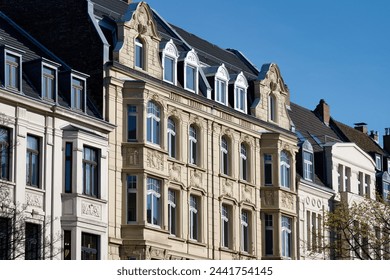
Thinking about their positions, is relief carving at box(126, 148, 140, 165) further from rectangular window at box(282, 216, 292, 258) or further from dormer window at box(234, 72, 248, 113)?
rectangular window at box(282, 216, 292, 258)

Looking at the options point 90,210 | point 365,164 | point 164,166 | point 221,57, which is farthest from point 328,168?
point 90,210

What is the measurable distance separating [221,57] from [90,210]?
67.7ft

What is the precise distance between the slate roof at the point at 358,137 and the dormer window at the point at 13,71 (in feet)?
124

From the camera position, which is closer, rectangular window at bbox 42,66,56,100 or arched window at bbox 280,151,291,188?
rectangular window at bbox 42,66,56,100

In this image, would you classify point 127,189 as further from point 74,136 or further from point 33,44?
point 33,44

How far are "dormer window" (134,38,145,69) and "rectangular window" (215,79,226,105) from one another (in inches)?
254

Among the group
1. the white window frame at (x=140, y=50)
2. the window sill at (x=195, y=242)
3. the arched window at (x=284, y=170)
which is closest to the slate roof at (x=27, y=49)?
the white window frame at (x=140, y=50)

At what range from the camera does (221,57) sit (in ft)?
213

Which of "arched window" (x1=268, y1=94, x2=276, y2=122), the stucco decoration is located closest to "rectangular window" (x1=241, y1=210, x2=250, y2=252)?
"arched window" (x1=268, y1=94, x2=276, y2=122)

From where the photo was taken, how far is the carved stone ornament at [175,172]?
2057 inches

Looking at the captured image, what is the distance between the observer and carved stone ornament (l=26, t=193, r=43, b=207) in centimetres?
4362

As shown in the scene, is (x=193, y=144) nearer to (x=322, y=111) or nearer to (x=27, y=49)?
(x=27, y=49)

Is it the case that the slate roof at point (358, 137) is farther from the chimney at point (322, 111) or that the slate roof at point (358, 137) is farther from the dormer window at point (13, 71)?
the dormer window at point (13, 71)

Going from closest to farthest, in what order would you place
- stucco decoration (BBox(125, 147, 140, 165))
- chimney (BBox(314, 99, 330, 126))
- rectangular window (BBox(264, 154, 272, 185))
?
stucco decoration (BBox(125, 147, 140, 165))
rectangular window (BBox(264, 154, 272, 185))
chimney (BBox(314, 99, 330, 126))
